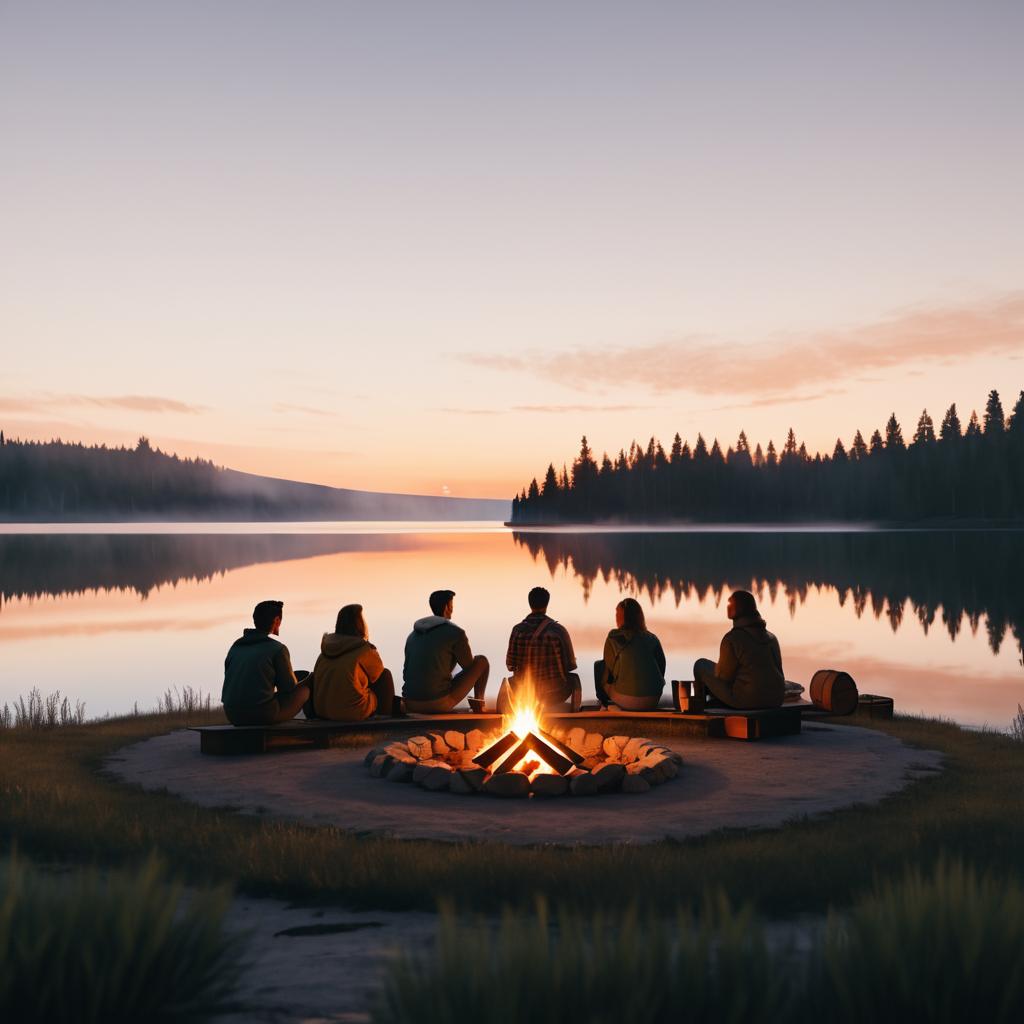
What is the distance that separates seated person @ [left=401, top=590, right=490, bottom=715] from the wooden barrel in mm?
5101

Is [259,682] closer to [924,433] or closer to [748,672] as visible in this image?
[748,672]

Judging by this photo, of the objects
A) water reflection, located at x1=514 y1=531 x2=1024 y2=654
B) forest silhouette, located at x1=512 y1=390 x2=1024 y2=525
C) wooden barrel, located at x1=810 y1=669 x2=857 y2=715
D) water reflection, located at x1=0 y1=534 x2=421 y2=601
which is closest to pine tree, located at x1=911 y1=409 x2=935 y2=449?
forest silhouette, located at x1=512 y1=390 x2=1024 y2=525

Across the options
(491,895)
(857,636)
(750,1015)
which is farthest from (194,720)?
(857,636)

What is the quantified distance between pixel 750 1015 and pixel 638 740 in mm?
7636

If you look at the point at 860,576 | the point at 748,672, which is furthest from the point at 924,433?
the point at 748,672

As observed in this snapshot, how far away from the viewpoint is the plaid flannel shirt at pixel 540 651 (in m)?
14.3

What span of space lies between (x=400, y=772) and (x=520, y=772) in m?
1.34

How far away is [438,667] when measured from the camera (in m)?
14.6

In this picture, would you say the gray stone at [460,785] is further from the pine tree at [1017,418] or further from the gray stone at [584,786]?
the pine tree at [1017,418]

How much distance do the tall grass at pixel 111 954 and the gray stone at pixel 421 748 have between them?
21.4 ft

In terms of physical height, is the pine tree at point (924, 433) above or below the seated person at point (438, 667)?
above

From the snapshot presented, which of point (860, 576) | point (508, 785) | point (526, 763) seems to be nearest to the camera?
point (508, 785)

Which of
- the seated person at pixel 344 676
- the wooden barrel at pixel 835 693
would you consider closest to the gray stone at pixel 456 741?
the seated person at pixel 344 676

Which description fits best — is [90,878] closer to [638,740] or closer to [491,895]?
[491,895]
